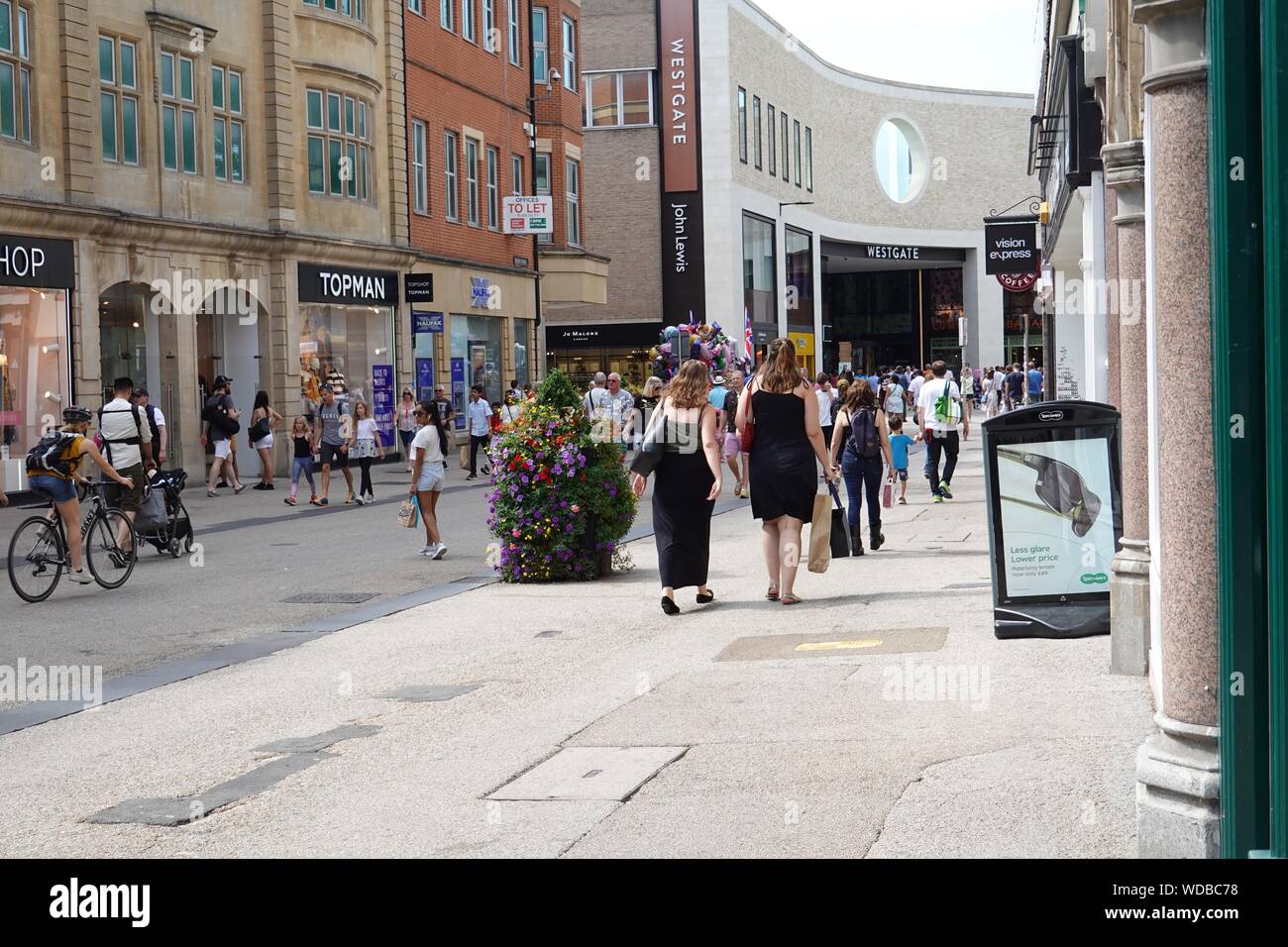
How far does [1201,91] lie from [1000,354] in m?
82.3

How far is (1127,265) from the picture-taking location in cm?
829

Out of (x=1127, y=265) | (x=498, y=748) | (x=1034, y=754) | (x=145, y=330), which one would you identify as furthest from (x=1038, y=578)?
(x=145, y=330)

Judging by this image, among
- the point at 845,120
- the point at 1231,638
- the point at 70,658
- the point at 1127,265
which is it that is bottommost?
the point at 70,658

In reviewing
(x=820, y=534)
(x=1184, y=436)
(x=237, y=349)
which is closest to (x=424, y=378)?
(x=237, y=349)

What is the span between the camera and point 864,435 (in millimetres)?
15695

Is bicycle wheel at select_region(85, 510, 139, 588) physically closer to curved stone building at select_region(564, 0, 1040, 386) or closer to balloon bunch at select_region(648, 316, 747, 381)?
balloon bunch at select_region(648, 316, 747, 381)

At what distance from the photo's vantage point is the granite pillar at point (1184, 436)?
Result: 177 inches

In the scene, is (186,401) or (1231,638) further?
(186,401)

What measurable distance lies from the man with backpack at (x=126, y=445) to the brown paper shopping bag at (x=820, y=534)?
Answer: 7.76 m

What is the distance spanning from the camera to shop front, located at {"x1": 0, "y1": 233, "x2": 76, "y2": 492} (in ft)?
75.4

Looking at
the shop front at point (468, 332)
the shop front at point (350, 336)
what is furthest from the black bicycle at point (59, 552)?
the shop front at point (468, 332)

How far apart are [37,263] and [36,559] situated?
11075 millimetres

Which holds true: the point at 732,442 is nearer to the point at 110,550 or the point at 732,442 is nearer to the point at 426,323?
the point at 110,550
